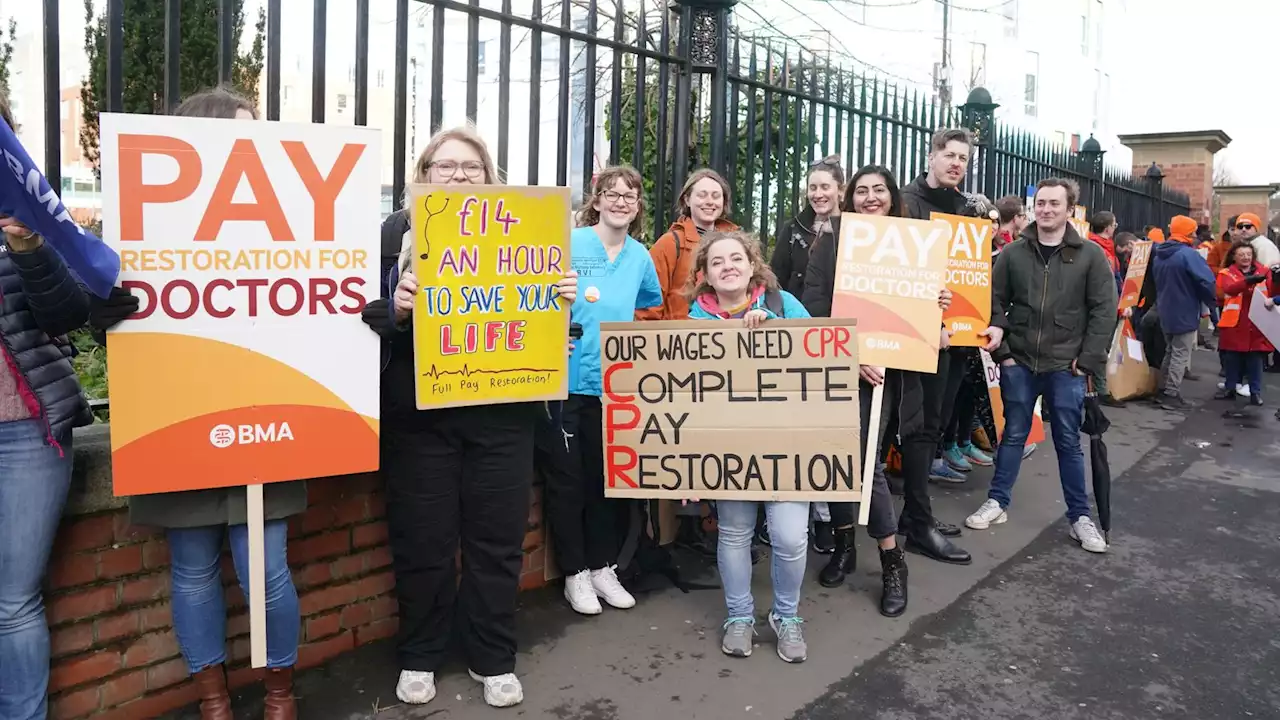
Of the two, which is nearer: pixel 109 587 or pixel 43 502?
pixel 43 502

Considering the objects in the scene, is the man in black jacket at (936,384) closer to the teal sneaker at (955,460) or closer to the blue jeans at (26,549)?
the teal sneaker at (955,460)

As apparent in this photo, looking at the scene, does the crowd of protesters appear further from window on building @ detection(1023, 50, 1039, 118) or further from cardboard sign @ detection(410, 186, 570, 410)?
window on building @ detection(1023, 50, 1039, 118)

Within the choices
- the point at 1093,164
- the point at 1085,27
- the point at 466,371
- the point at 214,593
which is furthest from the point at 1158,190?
the point at 1085,27

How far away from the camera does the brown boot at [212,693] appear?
2.79 m

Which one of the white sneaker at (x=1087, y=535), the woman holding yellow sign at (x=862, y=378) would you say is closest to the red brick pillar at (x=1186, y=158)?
the white sneaker at (x=1087, y=535)

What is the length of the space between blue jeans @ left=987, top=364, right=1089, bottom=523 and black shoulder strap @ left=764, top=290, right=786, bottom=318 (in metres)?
1.98

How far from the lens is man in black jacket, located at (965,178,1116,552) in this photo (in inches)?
193

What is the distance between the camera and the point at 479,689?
10.6ft

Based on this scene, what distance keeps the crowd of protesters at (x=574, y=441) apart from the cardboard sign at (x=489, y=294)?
0.28ft

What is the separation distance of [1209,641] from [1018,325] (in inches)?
74.3

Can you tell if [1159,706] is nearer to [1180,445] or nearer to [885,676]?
[885,676]

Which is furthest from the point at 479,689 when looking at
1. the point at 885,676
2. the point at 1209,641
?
the point at 1209,641

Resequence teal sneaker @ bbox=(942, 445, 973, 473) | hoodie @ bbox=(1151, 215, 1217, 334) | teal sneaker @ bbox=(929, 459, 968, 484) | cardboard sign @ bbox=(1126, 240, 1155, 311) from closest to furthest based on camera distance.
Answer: teal sneaker @ bbox=(929, 459, 968, 484) → teal sneaker @ bbox=(942, 445, 973, 473) → cardboard sign @ bbox=(1126, 240, 1155, 311) → hoodie @ bbox=(1151, 215, 1217, 334)

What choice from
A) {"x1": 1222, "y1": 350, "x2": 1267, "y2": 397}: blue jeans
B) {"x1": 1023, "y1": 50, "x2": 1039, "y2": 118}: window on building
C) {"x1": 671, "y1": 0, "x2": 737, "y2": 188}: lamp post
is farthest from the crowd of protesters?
{"x1": 1023, "y1": 50, "x2": 1039, "y2": 118}: window on building
